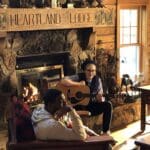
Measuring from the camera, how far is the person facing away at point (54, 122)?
312 centimetres

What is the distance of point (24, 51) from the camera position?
5.26 metres

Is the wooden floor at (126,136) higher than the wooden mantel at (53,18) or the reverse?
the reverse

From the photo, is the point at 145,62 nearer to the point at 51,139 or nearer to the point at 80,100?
the point at 80,100

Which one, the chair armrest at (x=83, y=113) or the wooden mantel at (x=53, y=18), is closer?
the chair armrest at (x=83, y=113)

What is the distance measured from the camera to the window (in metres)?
7.00

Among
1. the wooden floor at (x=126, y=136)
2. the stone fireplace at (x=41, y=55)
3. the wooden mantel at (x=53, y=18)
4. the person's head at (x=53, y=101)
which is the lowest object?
the wooden floor at (x=126, y=136)

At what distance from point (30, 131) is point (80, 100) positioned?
5.15 ft

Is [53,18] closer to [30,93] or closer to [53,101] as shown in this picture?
[30,93]

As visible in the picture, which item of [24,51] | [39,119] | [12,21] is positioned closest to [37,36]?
[24,51]

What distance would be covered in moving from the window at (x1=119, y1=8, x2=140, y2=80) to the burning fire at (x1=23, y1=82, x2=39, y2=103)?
2.04 metres

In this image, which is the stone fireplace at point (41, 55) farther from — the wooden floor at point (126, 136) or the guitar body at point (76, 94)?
the guitar body at point (76, 94)

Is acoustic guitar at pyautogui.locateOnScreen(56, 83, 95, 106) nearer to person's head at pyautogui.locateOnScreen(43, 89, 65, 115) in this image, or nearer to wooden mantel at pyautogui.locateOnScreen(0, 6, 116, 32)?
wooden mantel at pyautogui.locateOnScreen(0, 6, 116, 32)

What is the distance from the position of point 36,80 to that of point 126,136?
4.59ft

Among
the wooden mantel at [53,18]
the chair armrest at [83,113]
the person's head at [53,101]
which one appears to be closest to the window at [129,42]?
the wooden mantel at [53,18]
